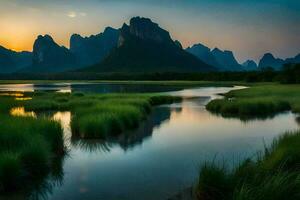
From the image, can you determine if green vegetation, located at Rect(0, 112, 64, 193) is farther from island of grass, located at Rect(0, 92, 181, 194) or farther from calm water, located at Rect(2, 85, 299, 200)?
calm water, located at Rect(2, 85, 299, 200)

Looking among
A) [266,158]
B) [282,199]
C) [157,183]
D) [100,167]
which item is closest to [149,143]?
[100,167]

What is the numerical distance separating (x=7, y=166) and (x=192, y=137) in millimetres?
14416

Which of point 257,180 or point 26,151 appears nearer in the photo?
point 257,180

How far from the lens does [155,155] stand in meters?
19.0

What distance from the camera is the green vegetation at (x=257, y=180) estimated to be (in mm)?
8953

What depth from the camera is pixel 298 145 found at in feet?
46.1

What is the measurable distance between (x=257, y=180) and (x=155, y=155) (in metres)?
8.80

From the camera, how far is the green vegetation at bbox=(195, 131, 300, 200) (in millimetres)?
8953

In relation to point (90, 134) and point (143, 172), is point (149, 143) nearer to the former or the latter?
point (90, 134)

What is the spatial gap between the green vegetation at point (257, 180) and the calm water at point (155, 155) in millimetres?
1820

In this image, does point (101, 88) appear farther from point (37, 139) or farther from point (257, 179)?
point (257, 179)

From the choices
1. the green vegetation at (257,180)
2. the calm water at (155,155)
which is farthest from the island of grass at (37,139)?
the green vegetation at (257,180)

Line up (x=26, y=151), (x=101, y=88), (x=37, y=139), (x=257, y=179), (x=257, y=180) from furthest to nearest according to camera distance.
→ (x=101, y=88) → (x=37, y=139) → (x=26, y=151) → (x=257, y=179) → (x=257, y=180)

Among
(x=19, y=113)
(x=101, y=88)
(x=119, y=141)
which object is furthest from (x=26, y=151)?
(x=101, y=88)
